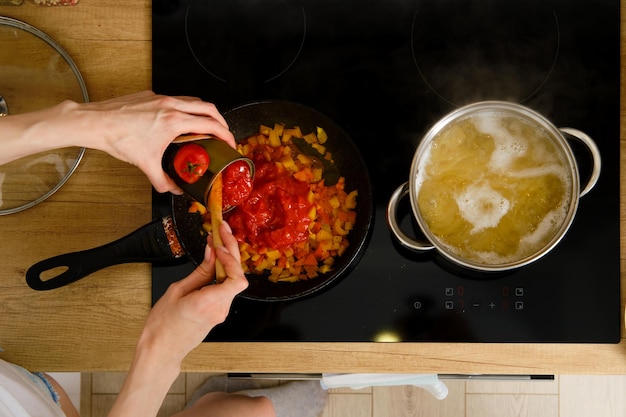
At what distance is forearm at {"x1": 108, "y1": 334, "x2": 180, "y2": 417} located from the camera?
2.89 feet

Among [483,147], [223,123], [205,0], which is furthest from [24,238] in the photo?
[483,147]

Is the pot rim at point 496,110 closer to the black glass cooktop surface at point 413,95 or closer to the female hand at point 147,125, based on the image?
the black glass cooktop surface at point 413,95

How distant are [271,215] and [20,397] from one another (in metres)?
0.58

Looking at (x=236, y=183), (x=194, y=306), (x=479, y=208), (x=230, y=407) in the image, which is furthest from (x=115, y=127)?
(x=230, y=407)

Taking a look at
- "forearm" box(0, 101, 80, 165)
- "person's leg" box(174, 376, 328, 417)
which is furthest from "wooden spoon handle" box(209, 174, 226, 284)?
"person's leg" box(174, 376, 328, 417)

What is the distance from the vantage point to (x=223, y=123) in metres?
0.96

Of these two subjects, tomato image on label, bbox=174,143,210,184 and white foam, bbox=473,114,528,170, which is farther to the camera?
white foam, bbox=473,114,528,170

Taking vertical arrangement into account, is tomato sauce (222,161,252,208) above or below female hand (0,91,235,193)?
below

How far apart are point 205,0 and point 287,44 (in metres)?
0.19

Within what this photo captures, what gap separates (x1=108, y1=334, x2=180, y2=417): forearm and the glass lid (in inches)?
16.7

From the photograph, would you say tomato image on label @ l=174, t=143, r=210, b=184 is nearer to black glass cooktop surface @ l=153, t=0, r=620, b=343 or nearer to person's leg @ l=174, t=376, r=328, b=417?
black glass cooktop surface @ l=153, t=0, r=620, b=343

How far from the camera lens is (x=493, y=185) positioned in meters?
1.02

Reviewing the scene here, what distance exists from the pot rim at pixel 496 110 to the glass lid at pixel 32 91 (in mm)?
659

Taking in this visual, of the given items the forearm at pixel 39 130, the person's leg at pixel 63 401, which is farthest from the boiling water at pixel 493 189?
the person's leg at pixel 63 401
